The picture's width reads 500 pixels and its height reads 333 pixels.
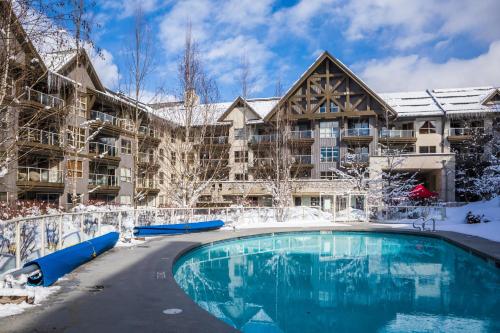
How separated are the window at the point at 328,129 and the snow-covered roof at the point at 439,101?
20.9ft

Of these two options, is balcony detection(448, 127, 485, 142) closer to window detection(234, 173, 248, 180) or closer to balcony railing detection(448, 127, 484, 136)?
balcony railing detection(448, 127, 484, 136)

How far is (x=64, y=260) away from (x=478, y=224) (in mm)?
21092

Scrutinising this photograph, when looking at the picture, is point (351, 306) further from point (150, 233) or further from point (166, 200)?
point (166, 200)

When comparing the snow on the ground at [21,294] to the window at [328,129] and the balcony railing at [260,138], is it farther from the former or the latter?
the window at [328,129]

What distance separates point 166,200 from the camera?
41125 mm

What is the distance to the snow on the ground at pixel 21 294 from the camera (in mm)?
5832

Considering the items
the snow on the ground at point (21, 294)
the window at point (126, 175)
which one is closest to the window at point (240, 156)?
the window at point (126, 175)

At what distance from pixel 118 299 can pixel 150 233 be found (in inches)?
431

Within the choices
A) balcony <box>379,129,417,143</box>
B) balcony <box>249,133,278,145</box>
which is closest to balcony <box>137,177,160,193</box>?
balcony <box>249,133,278,145</box>

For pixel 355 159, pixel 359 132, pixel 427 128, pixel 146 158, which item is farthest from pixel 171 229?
pixel 427 128

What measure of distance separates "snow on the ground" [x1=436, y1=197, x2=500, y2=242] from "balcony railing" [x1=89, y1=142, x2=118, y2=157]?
83.3 ft

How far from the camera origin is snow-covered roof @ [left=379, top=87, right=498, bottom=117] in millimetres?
38938

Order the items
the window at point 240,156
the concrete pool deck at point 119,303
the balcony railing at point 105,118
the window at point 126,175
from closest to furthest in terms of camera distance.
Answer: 1. the concrete pool deck at point 119,303
2. the balcony railing at point 105,118
3. the window at point 126,175
4. the window at point 240,156

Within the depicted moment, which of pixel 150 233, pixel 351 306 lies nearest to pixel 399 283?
pixel 351 306
